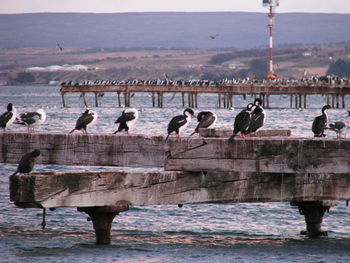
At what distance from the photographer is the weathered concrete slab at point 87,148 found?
16.5 metres

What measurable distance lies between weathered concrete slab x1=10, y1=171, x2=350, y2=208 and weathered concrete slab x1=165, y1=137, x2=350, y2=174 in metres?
0.19

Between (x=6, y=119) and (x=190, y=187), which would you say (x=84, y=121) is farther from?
(x=190, y=187)

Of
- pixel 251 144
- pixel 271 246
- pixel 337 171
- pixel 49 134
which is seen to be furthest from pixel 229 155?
pixel 49 134

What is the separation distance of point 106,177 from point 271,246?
4.12m

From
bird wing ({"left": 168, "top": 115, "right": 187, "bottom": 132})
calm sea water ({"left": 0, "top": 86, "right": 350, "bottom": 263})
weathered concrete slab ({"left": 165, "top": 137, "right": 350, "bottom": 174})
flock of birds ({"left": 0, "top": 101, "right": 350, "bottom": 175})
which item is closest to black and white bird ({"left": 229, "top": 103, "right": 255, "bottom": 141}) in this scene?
flock of birds ({"left": 0, "top": 101, "right": 350, "bottom": 175})

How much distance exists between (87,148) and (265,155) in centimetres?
400

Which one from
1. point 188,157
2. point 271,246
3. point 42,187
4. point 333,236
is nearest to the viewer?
point 42,187

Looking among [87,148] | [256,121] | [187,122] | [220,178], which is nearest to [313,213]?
[256,121]

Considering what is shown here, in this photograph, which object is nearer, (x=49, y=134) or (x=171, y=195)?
(x=171, y=195)

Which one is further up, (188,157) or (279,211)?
(188,157)

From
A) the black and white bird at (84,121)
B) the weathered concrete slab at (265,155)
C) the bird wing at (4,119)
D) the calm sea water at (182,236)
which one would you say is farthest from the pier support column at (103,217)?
the bird wing at (4,119)

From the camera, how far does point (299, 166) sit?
14.6 meters

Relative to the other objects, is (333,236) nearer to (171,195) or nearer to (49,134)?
(171,195)

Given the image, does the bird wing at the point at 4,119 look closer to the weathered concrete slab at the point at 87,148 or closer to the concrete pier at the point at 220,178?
the weathered concrete slab at the point at 87,148
